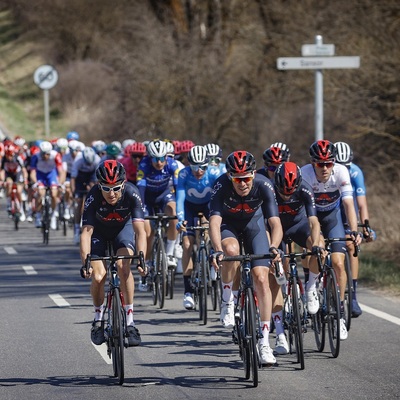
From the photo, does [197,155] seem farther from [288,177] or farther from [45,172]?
[45,172]

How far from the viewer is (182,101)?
102 feet

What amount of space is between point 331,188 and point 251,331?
10.2ft

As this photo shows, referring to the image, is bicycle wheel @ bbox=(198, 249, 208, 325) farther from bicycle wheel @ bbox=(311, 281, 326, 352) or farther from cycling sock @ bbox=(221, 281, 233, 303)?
bicycle wheel @ bbox=(311, 281, 326, 352)

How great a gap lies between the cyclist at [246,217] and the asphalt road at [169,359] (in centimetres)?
66

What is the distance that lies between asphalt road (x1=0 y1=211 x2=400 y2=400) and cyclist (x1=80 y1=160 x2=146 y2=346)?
19.7 inches

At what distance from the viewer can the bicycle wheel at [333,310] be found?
10.1m

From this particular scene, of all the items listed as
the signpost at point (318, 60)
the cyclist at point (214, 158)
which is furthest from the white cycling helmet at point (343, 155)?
the signpost at point (318, 60)

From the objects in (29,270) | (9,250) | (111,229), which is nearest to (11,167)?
(9,250)

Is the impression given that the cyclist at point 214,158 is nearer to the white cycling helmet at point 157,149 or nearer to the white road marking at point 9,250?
the white cycling helmet at point 157,149

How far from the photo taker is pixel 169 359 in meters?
10.1

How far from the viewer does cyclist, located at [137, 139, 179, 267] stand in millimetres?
14492

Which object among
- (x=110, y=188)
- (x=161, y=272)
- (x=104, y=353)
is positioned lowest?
(x=104, y=353)

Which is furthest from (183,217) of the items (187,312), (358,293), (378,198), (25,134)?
(25,134)

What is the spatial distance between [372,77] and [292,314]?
14.0 m
